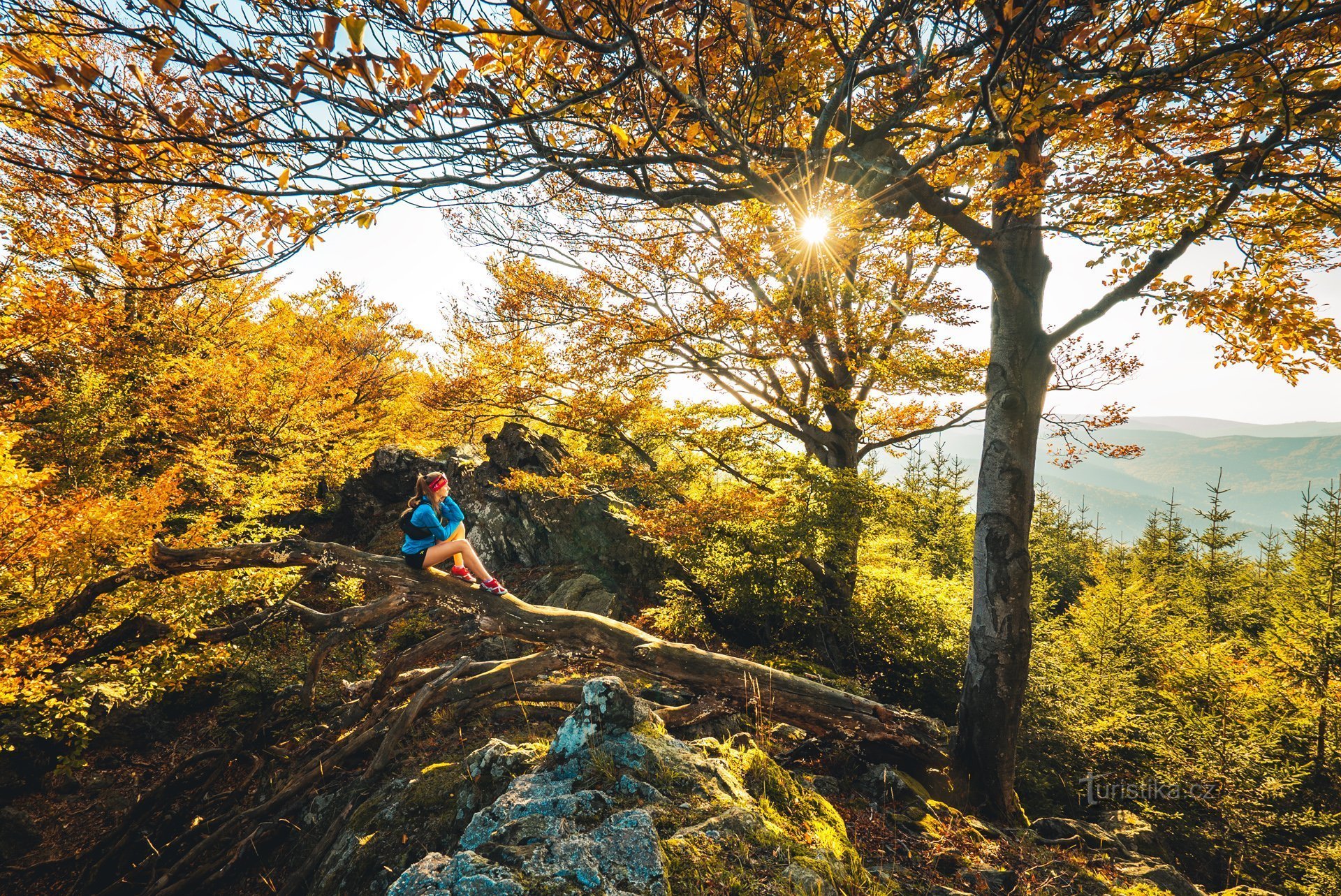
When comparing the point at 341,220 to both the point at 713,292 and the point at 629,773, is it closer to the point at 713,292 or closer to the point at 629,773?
the point at 629,773

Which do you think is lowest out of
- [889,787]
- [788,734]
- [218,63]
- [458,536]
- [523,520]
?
[788,734]

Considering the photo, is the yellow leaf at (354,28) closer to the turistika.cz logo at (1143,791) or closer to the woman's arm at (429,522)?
the woman's arm at (429,522)

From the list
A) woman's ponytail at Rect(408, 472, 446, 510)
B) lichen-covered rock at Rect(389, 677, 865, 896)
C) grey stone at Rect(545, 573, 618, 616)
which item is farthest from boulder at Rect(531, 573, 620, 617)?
lichen-covered rock at Rect(389, 677, 865, 896)

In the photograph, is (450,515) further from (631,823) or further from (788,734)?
(788,734)

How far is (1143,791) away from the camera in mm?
5699

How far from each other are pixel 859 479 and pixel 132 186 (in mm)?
7585

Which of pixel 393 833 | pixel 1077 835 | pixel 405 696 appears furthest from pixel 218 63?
pixel 1077 835

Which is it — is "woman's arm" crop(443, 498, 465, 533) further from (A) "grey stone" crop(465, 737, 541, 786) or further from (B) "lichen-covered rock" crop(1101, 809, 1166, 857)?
(B) "lichen-covered rock" crop(1101, 809, 1166, 857)

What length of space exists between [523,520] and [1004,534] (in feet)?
30.9

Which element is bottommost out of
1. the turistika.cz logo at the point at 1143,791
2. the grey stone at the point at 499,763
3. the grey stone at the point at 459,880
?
the turistika.cz logo at the point at 1143,791

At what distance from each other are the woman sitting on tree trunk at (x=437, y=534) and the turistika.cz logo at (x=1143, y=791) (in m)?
7.33

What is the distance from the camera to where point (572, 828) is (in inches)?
93.8

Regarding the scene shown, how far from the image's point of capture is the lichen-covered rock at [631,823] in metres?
2.05

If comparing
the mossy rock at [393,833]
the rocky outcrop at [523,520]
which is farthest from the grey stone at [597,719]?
the rocky outcrop at [523,520]
